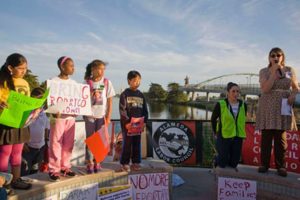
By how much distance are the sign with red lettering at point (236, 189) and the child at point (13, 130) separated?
2.48 metres

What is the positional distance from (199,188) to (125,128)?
1.81 metres

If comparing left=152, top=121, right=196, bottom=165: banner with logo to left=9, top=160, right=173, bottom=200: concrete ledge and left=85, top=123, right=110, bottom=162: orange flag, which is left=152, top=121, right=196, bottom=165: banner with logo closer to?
left=9, top=160, right=173, bottom=200: concrete ledge

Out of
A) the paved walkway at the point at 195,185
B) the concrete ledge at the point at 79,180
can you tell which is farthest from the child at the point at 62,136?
the paved walkway at the point at 195,185

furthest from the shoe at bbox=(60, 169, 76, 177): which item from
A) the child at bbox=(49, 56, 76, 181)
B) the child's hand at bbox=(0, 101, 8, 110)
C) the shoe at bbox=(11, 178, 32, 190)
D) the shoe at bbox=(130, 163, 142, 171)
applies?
the child's hand at bbox=(0, 101, 8, 110)

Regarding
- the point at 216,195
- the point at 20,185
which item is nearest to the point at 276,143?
the point at 216,195

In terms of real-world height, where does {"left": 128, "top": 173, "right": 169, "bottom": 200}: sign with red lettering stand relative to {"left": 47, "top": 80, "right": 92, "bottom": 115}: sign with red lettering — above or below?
below

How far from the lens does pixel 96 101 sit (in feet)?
12.4

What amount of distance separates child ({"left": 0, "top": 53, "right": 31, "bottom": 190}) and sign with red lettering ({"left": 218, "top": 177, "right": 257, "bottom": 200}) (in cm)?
248

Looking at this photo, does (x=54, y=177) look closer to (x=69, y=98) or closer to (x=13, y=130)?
(x=13, y=130)

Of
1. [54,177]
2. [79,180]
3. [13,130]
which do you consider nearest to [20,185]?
[54,177]

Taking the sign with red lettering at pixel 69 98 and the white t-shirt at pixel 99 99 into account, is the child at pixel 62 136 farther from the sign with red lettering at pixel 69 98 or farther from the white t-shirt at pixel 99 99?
the white t-shirt at pixel 99 99

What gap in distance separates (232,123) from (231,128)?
0.26ft

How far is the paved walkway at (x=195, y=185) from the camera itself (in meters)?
4.38

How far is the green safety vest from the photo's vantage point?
13.6 ft
